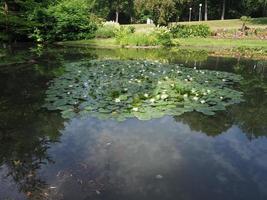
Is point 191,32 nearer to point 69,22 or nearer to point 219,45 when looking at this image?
point 219,45

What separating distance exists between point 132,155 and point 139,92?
4.67m

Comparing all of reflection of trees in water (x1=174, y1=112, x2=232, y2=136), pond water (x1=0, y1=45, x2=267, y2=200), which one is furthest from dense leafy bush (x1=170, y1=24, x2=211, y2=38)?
reflection of trees in water (x1=174, y1=112, x2=232, y2=136)

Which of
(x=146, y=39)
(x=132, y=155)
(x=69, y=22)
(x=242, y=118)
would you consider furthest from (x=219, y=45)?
(x=132, y=155)

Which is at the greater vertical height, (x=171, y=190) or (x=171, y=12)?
(x=171, y=12)

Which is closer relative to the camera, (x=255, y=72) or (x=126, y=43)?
(x=255, y=72)

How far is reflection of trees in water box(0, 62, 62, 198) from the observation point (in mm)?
6973

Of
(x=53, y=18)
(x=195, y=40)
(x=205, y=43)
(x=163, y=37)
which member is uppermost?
(x=53, y=18)

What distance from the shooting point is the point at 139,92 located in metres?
12.2

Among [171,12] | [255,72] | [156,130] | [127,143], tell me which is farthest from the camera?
[171,12]

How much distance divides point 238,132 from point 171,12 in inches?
1076

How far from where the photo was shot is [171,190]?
6.29m

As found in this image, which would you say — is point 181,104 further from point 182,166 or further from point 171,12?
point 171,12

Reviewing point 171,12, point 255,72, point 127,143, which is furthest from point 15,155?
point 171,12

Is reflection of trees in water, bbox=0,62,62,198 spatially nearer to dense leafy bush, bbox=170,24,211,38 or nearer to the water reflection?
the water reflection
